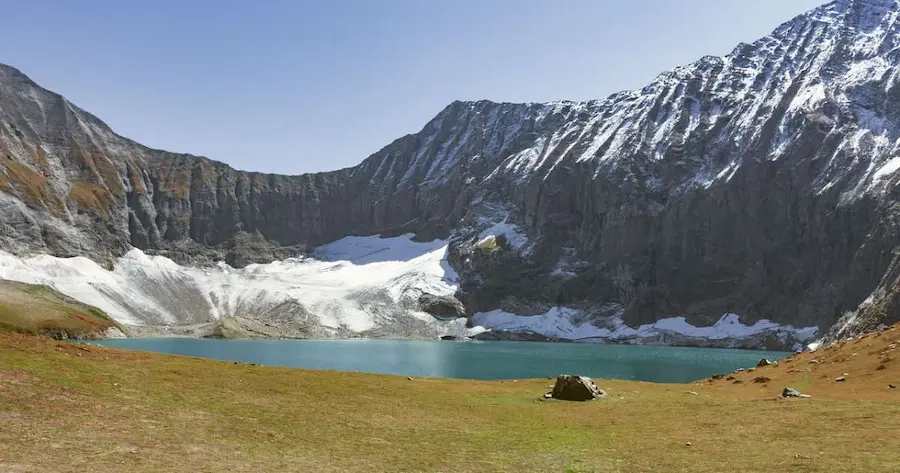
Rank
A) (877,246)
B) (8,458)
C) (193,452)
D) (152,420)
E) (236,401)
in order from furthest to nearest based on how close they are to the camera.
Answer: (877,246) < (236,401) < (152,420) < (193,452) < (8,458)

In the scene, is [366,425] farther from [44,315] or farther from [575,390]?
[44,315]

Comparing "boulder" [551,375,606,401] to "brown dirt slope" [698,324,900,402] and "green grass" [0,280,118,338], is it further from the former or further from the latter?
"green grass" [0,280,118,338]

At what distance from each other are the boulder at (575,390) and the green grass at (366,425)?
1155 mm

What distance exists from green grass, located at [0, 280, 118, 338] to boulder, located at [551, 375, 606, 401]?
95.6m

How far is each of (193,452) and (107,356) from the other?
17.2 m

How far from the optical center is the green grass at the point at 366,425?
18.2 meters

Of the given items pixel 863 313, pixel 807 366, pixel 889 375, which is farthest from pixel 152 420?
pixel 863 313

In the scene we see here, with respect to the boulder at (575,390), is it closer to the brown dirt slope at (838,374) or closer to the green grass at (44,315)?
the brown dirt slope at (838,374)

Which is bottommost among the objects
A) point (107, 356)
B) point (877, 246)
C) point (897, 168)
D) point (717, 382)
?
point (717, 382)

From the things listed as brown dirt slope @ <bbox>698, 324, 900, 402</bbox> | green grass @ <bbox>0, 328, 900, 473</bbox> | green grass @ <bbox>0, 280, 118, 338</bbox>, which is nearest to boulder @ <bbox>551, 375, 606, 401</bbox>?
green grass @ <bbox>0, 328, 900, 473</bbox>

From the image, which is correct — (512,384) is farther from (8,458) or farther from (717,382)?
(8,458)

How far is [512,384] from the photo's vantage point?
45.6m

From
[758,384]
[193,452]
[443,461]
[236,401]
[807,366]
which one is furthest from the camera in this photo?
[807,366]

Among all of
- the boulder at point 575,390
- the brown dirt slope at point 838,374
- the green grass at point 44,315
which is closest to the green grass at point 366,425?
the brown dirt slope at point 838,374
